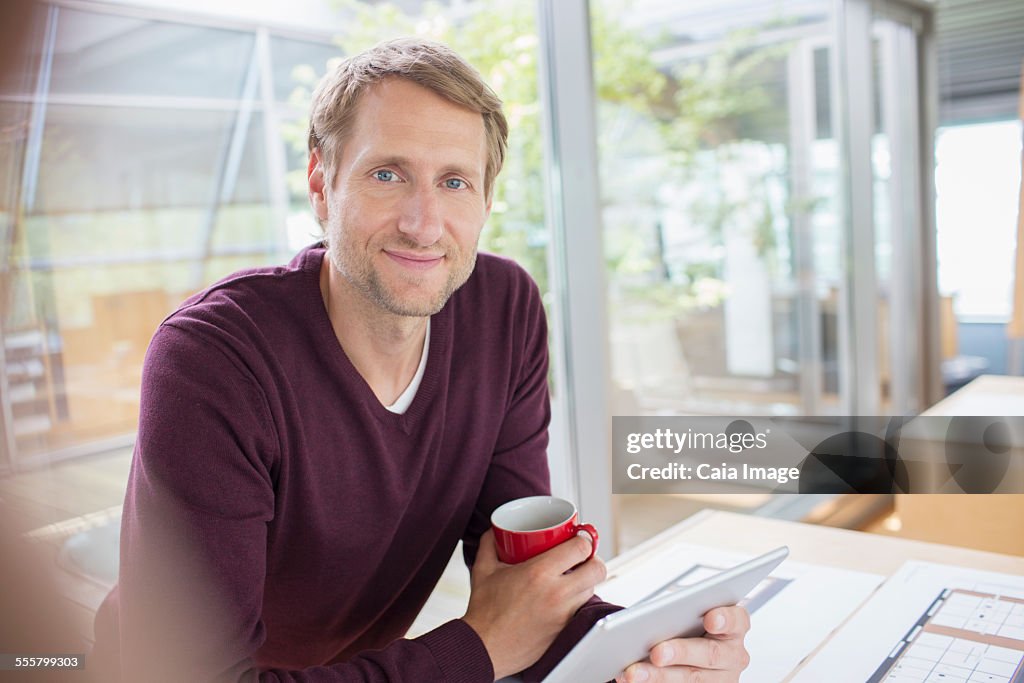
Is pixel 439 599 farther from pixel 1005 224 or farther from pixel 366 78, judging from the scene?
pixel 1005 224

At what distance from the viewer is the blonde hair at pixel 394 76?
1.09 m

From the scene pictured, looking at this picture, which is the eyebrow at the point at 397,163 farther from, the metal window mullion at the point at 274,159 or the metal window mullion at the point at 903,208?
the metal window mullion at the point at 903,208

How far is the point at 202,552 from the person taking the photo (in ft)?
2.85

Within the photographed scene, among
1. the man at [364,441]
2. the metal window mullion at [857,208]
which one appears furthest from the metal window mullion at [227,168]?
the metal window mullion at [857,208]

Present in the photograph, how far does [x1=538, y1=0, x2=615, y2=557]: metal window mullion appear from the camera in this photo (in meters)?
2.20

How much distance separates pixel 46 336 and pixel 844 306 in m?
3.12

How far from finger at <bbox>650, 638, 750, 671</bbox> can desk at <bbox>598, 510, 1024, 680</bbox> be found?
0.42m

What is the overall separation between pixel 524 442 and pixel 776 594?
1.36 feet

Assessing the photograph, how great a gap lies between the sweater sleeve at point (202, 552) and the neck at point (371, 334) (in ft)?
0.78

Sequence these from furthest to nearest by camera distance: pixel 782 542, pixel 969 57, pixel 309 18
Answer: pixel 969 57 → pixel 309 18 → pixel 782 542

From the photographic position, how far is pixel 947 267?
432 centimetres

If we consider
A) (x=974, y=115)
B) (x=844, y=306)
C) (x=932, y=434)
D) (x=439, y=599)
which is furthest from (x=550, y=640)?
(x=974, y=115)

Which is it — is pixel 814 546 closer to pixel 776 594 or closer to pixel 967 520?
pixel 776 594

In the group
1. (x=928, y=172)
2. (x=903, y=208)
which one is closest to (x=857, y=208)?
(x=903, y=208)
